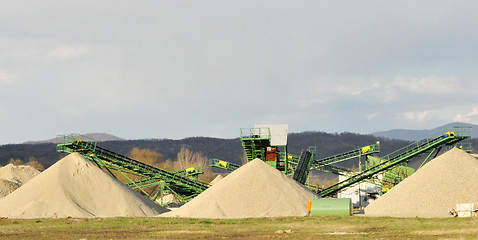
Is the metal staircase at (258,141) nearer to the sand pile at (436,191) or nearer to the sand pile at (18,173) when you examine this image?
the sand pile at (436,191)

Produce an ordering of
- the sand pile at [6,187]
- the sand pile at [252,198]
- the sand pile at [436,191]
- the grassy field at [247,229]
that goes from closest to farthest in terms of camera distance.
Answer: the grassy field at [247,229] < the sand pile at [436,191] < the sand pile at [252,198] < the sand pile at [6,187]

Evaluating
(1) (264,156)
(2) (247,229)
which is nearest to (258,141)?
(1) (264,156)

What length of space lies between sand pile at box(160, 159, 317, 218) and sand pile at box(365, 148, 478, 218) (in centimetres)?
633

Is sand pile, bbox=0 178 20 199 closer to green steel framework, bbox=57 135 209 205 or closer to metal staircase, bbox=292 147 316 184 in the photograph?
green steel framework, bbox=57 135 209 205

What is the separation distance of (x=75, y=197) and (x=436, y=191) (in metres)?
29.5

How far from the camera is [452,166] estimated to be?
47.5 meters

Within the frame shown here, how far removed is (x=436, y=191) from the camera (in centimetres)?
4506

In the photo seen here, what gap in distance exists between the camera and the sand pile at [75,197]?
152 ft

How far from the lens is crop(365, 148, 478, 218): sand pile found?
4375cm

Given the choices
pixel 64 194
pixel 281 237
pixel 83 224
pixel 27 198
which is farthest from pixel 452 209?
pixel 27 198

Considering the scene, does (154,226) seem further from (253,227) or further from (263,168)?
(263,168)

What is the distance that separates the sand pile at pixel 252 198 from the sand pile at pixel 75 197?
15.3 feet

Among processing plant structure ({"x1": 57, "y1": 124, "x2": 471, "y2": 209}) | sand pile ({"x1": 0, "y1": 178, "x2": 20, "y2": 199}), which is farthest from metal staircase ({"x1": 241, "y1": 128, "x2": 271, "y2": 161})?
sand pile ({"x1": 0, "y1": 178, "x2": 20, "y2": 199})

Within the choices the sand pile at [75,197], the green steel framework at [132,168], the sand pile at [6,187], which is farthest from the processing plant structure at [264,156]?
the sand pile at [6,187]
